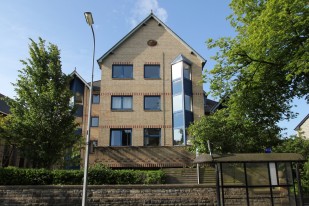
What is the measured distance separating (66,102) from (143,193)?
8094 millimetres

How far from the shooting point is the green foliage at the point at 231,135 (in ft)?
74.8

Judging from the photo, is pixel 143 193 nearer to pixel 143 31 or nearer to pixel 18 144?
pixel 18 144

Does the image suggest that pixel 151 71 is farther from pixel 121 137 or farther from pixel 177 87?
pixel 121 137

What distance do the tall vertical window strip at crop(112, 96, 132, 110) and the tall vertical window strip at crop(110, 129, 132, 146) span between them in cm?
220

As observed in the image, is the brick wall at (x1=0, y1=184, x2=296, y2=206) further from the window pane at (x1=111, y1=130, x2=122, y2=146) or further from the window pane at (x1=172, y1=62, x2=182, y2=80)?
the window pane at (x1=172, y1=62, x2=182, y2=80)

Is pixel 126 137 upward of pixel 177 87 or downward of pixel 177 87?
downward

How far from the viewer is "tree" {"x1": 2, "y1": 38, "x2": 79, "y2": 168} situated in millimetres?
19797

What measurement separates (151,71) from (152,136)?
642 centimetres

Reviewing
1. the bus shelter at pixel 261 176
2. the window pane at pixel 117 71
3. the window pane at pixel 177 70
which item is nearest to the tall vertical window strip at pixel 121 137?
the window pane at pixel 117 71

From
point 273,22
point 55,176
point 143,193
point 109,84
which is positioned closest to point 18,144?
point 55,176

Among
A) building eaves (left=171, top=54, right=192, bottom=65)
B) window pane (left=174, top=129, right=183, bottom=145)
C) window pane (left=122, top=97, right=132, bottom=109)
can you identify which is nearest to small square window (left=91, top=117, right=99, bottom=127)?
window pane (left=122, top=97, right=132, bottom=109)

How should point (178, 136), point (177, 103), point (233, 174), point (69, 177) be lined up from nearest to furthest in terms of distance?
point (233, 174) < point (69, 177) < point (178, 136) < point (177, 103)

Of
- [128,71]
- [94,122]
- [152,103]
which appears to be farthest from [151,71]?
[94,122]

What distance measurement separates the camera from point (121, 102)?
30438 millimetres
